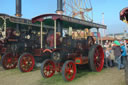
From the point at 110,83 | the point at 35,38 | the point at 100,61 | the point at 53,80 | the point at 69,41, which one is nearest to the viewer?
the point at 110,83

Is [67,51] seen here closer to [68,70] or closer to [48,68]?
[68,70]

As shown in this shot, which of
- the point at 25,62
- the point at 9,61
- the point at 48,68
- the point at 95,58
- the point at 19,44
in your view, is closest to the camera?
the point at 48,68

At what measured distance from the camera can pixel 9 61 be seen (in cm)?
691

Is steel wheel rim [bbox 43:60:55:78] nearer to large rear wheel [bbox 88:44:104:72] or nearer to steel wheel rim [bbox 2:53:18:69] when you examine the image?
large rear wheel [bbox 88:44:104:72]

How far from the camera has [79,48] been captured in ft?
17.0

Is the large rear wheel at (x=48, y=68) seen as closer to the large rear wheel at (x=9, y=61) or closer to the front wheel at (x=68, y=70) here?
the front wheel at (x=68, y=70)

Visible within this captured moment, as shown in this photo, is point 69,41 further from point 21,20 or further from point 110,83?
point 21,20

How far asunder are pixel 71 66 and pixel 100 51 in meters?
1.94

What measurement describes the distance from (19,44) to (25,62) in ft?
3.46

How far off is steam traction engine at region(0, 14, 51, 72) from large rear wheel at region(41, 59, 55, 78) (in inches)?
59.9

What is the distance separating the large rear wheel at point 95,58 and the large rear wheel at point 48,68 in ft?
4.60

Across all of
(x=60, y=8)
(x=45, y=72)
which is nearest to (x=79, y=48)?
(x=45, y=72)

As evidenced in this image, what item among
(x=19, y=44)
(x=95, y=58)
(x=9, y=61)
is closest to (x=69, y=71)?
(x=95, y=58)

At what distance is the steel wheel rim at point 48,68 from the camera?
4.52 metres
